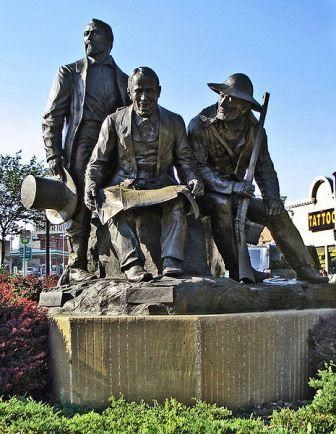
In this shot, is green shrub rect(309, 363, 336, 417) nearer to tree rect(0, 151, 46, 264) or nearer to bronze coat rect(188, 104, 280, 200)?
bronze coat rect(188, 104, 280, 200)

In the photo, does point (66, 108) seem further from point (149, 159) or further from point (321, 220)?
point (321, 220)

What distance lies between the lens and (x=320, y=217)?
32.5 m

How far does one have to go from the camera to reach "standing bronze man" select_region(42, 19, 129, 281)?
Result: 6.98 metres

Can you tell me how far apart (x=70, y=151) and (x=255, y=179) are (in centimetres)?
203

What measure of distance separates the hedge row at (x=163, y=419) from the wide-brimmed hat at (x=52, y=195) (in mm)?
2465

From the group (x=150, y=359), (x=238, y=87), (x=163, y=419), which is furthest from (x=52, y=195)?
(x=163, y=419)

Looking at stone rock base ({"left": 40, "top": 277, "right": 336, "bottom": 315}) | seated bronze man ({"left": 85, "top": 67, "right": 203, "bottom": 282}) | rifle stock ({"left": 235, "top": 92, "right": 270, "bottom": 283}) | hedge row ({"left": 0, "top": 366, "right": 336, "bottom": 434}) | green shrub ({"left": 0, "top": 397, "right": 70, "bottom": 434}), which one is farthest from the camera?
rifle stock ({"left": 235, "top": 92, "right": 270, "bottom": 283})

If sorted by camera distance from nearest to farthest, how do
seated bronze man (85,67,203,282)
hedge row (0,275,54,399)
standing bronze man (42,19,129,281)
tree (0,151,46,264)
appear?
hedge row (0,275,54,399) → seated bronze man (85,67,203,282) → standing bronze man (42,19,129,281) → tree (0,151,46,264)

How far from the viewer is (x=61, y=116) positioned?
7.15 m

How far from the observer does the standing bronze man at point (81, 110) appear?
6.98 m

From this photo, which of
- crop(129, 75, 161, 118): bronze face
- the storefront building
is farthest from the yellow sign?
crop(129, 75, 161, 118): bronze face

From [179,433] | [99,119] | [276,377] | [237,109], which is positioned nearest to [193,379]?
[276,377]

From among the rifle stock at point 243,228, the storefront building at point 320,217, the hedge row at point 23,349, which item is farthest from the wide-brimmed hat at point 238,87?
the storefront building at point 320,217

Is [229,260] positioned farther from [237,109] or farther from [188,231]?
[237,109]
